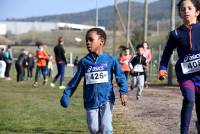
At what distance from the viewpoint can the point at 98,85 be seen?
8.53 metres

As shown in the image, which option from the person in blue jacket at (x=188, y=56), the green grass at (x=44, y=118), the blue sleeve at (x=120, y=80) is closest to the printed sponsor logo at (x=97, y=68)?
the blue sleeve at (x=120, y=80)

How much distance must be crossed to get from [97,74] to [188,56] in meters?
1.21

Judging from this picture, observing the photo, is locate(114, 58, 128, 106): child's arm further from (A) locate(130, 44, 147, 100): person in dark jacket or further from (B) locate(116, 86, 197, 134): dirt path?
(A) locate(130, 44, 147, 100): person in dark jacket

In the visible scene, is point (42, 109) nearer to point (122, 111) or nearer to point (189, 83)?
point (122, 111)

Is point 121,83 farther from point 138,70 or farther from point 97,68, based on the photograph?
point 138,70

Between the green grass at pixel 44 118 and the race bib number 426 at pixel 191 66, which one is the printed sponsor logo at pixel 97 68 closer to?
the race bib number 426 at pixel 191 66

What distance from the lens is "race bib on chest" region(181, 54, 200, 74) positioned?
851 centimetres

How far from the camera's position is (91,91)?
8.57m

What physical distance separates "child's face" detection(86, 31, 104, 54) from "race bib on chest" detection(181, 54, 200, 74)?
3.66 ft

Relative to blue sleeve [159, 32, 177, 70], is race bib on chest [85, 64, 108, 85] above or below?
below

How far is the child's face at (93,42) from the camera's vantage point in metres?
8.56

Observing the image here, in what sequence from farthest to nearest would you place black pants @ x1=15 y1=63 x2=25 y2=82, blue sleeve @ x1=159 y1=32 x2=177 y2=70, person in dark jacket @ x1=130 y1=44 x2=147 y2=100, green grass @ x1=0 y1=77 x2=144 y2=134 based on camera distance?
black pants @ x1=15 y1=63 x2=25 y2=82, person in dark jacket @ x1=130 y1=44 x2=147 y2=100, green grass @ x1=0 y1=77 x2=144 y2=134, blue sleeve @ x1=159 y1=32 x2=177 y2=70

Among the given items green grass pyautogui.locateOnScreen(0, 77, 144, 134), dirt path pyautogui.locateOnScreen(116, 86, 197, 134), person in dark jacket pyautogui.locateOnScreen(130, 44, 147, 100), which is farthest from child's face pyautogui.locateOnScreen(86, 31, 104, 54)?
person in dark jacket pyautogui.locateOnScreen(130, 44, 147, 100)

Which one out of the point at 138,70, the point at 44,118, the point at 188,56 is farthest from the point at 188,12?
the point at 138,70
